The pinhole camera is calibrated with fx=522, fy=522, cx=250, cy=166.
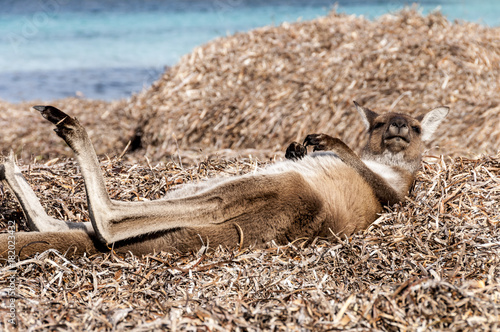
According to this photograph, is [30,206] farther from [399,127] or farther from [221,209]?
[399,127]

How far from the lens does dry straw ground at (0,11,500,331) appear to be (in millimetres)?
2678

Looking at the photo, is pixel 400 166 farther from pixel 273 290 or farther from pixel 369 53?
pixel 369 53

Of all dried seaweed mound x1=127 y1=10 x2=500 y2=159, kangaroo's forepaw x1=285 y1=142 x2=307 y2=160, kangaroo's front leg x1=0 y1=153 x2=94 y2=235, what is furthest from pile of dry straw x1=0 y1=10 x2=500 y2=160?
kangaroo's front leg x1=0 y1=153 x2=94 y2=235

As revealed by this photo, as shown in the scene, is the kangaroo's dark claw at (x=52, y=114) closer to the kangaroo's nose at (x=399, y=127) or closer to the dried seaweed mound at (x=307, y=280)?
the dried seaweed mound at (x=307, y=280)

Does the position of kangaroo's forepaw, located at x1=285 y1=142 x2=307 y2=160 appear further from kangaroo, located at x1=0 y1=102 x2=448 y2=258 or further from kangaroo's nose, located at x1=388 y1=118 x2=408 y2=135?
kangaroo's nose, located at x1=388 y1=118 x2=408 y2=135

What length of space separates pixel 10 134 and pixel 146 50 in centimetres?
1313

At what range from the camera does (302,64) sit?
8180 millimetres

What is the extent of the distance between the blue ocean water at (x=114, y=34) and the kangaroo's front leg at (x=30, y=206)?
6970mm

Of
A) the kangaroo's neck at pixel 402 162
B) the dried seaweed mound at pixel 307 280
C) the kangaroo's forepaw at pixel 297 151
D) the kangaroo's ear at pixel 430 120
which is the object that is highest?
the kangaroo's ear at pixel 430 120

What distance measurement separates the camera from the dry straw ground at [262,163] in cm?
268

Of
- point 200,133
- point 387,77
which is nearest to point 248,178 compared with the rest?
point 200,133

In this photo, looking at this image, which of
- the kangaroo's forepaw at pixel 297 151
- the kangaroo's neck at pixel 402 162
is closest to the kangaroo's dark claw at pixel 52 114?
the kangaroo's forepaw at pixel 297 151

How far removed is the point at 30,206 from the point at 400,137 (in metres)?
3.01

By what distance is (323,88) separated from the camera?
Answer: 25.1 ft
